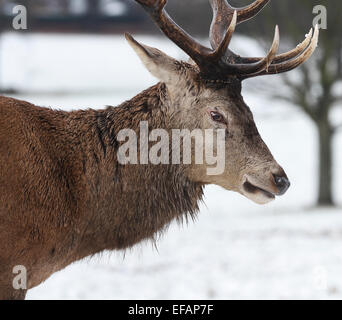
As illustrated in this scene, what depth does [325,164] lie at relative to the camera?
16.2m

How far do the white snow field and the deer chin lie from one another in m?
0.37

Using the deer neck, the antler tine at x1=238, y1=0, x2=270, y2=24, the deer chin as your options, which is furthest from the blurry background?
the antler tine at x1=238, y1=0, x2=270, y2=24

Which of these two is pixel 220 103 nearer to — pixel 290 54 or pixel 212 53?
pixel 212 53

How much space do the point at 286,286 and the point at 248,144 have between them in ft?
12.7

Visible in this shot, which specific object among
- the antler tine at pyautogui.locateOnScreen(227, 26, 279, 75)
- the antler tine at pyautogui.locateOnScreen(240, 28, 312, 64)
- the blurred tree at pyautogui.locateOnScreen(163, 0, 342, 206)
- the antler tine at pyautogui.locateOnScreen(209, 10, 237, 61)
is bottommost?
the antler tine at pyautogui.locateOnScreen(227, 26, 279, 75)

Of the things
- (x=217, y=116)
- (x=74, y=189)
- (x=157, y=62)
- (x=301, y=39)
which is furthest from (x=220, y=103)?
(x=301, y=39)

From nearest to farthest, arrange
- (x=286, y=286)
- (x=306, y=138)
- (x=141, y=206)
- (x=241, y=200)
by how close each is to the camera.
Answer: (x=141, y=206), (x=286, y=286), (x=241, y=200), (x=306, y=138)

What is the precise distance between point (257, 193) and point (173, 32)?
1134 millimetres

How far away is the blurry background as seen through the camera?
7953mm

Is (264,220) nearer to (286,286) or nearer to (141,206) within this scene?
(286,286)

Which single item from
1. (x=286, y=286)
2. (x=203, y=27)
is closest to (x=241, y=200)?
(x=203, y=27)

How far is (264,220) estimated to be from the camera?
45.9 feet

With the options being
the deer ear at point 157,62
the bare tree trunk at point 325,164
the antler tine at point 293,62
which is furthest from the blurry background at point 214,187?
the antler tine at point 293,62

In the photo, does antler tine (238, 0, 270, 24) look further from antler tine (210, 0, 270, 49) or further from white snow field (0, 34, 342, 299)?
white snow field (0, 34, 342, 299)
